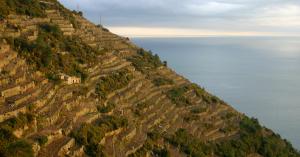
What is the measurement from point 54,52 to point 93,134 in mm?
9461

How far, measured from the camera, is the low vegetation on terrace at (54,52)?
2650 cm

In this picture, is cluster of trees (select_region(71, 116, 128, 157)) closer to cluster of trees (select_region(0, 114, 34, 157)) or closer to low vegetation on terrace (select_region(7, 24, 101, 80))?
cluster of trees (select_region(0, 114, 34, 157))

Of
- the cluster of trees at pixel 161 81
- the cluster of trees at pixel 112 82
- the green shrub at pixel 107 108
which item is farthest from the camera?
the cluster of trees at pixel 161 81

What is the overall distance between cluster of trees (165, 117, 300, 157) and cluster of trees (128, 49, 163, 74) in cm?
998

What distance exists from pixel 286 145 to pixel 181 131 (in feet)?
50.8

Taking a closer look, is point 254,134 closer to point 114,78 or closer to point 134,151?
point 114,78

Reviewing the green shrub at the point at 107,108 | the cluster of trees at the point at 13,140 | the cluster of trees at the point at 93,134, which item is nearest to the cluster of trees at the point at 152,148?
the cluster of trees at the point at 93,134

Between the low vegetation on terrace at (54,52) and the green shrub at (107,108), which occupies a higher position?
the low vegetation on terrace at (54,52)

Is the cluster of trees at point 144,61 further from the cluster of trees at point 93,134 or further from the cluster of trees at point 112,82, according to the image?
the cluster of trees at point 93,134

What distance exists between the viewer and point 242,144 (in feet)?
118

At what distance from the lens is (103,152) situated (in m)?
21.7

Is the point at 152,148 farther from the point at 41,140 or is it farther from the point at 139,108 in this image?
the point at 41,140

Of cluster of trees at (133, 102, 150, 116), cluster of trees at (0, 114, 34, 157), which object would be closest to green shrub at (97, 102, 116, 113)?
cluster of trees at (133, 102, 150, 116)

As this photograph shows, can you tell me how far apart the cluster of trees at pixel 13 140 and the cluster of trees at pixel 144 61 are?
20.4m
